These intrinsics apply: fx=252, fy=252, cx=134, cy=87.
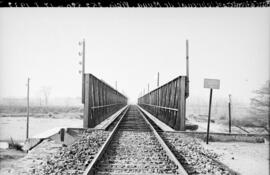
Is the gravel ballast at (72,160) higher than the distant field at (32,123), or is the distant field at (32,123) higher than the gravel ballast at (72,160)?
the gravel ballast at (72,160)

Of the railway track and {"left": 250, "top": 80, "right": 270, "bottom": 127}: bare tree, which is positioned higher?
{"left": 250, "top": 80, "right": 270, "bottom": 127}: bare tree

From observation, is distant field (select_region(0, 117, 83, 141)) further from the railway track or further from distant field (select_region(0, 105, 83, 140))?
the railway track

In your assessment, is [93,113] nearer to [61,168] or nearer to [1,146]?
[1,146]

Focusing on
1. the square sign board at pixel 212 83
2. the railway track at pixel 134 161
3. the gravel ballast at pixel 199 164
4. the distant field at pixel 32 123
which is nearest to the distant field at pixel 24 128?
the distant field at pixel 32 123

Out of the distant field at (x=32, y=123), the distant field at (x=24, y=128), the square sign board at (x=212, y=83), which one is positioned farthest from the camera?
the distant field at (x=32, y=123)

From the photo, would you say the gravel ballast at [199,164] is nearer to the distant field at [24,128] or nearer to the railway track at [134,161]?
the railway track at [134,161]

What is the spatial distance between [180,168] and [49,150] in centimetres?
387

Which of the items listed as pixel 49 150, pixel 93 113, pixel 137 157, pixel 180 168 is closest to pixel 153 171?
pixel 180 168

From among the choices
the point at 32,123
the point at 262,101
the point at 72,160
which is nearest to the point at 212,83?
the point at 72,160

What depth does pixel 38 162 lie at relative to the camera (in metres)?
5.45

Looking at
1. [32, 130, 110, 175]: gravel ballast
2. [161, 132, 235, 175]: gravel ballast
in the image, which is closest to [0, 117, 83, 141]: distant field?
[32, 130, 110, 175]: gravel ballast

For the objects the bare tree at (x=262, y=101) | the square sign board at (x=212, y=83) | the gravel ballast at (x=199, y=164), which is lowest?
the gravel ballast at (x=199, y=164)

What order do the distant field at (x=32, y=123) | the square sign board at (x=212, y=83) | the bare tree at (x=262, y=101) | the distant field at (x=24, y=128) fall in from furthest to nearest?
the bare tree at (x=262, y=101), the distant field at (x=32, y=123), the distant field at (x=24, y=128), the square sign board at (x=212, y=83)

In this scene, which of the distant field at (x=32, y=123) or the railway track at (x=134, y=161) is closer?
the railway track at (x=134, y=161)
